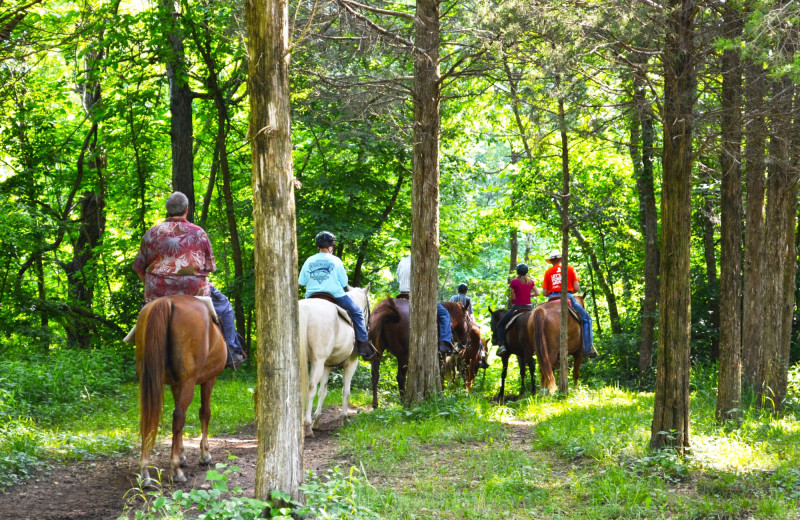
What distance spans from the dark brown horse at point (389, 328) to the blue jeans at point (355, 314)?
68.9 inches

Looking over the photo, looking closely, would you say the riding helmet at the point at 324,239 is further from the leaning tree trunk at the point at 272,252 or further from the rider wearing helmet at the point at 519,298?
the rider wearing helmet at the point at 519,298

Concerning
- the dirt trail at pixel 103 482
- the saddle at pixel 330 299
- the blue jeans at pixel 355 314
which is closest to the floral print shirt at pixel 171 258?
the dirt trail at pixel 103 482

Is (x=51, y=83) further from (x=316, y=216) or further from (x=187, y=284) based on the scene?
(x=187, y=284)

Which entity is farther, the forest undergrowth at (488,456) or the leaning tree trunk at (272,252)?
the forest undergrowth at (488,456)

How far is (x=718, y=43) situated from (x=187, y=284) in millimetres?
5336

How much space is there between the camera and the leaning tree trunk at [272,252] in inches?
199

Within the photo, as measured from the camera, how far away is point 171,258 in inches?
292

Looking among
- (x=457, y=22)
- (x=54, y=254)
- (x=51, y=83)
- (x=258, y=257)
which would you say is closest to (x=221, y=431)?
(x=258, y=257)

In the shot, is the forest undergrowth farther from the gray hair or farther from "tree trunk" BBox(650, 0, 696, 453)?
the gray hair

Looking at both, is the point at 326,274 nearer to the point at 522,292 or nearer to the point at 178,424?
the point at 178,424

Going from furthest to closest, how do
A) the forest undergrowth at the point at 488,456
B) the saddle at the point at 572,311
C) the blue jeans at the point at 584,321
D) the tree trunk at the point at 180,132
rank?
the tree trunk at the point at 180,132 < the blue jeans at the point at 584,321 < the saddle at the point at 572,311 < the forest undergrowth at the point at 488,456

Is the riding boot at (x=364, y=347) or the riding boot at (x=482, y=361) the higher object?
the riding boot at (x=364, y=347)

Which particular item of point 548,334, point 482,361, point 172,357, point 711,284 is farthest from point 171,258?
point 711,284

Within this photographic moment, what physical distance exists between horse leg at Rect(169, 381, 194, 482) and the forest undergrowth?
1.22ft
